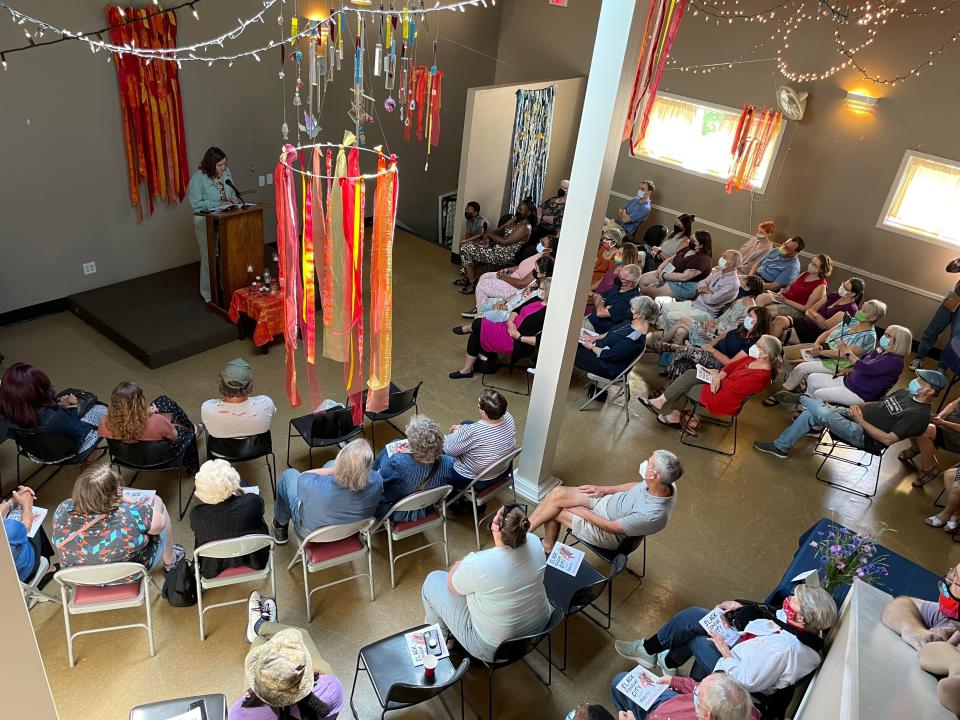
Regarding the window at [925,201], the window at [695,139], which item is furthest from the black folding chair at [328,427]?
the window at [925,201]

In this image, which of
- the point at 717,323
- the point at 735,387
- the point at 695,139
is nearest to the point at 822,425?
the point at 735,387

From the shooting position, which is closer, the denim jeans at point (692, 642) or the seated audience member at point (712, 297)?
the denim jeans at point (692, 642)

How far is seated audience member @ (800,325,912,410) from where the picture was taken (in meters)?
5.55

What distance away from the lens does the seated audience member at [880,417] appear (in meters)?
5.13

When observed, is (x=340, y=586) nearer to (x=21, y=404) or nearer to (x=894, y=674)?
(x=21, y=404)

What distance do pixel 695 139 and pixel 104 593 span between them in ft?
28.8

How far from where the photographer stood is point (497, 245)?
8.23m

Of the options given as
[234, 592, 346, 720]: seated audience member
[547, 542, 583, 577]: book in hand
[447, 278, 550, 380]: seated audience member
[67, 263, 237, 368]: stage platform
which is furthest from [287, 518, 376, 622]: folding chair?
[67, 263, 237, 368]: stage platform

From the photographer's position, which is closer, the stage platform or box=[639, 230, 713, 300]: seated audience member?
the stage platform

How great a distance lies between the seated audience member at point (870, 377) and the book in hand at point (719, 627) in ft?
9.82

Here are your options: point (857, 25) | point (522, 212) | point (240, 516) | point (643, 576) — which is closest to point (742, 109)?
point (857, 25)

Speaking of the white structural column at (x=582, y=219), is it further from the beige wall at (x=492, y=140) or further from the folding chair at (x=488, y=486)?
the beige wall at (x=492, y=140)

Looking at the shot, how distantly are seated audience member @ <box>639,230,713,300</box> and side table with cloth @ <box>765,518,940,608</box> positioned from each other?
380 centimetres

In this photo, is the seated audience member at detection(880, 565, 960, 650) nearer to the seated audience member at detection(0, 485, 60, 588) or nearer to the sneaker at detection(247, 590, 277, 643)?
the sneaker at detection(247, 590, 277, 643)
